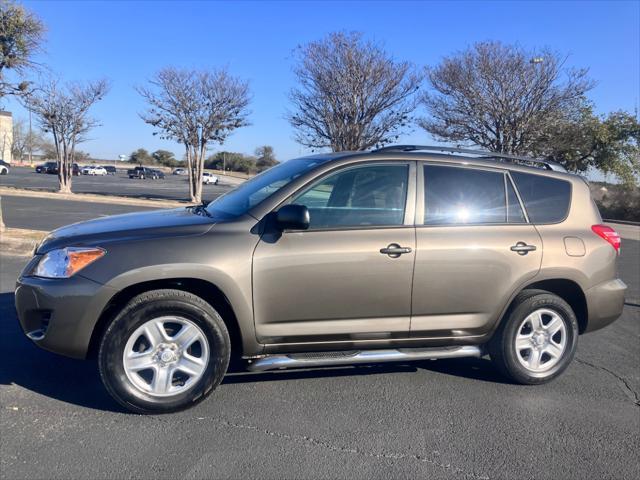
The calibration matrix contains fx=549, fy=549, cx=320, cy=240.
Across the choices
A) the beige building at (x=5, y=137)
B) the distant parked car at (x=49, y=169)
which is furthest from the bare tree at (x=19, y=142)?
the distant parked car at (x=49, y=169)

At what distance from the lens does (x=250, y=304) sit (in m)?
3.68

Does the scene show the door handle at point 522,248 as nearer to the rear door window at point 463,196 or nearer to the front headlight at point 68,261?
the rear door window at point 463,196

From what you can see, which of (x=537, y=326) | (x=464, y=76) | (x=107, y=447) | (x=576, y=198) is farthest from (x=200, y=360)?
(x=464, y=76)

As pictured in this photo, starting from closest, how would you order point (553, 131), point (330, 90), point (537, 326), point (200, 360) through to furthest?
point (200, 360)
point (537, 326)
point (330, 90)
point (553, 131)

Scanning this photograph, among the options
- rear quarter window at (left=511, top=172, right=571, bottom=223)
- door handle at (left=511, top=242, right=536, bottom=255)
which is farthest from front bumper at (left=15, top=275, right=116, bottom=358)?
rear quarter window at (left=511, top=172, right=571, bottom=223)

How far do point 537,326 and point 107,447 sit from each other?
10.6 ft

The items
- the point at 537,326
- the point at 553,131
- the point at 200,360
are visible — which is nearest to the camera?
the point at 200,360

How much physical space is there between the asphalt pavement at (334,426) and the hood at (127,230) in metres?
1.09

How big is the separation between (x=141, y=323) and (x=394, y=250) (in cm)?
178

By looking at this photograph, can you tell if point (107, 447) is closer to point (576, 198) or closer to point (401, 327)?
point (401, 327)

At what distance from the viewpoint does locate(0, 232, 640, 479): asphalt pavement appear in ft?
10.1

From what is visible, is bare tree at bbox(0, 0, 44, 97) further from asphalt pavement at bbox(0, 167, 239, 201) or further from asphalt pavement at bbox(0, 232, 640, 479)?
asphalt pavement at bbox(0, 167, 239, 201)

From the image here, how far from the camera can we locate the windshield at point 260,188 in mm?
4066

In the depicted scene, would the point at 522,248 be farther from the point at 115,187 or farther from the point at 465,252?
the point at 115,187
